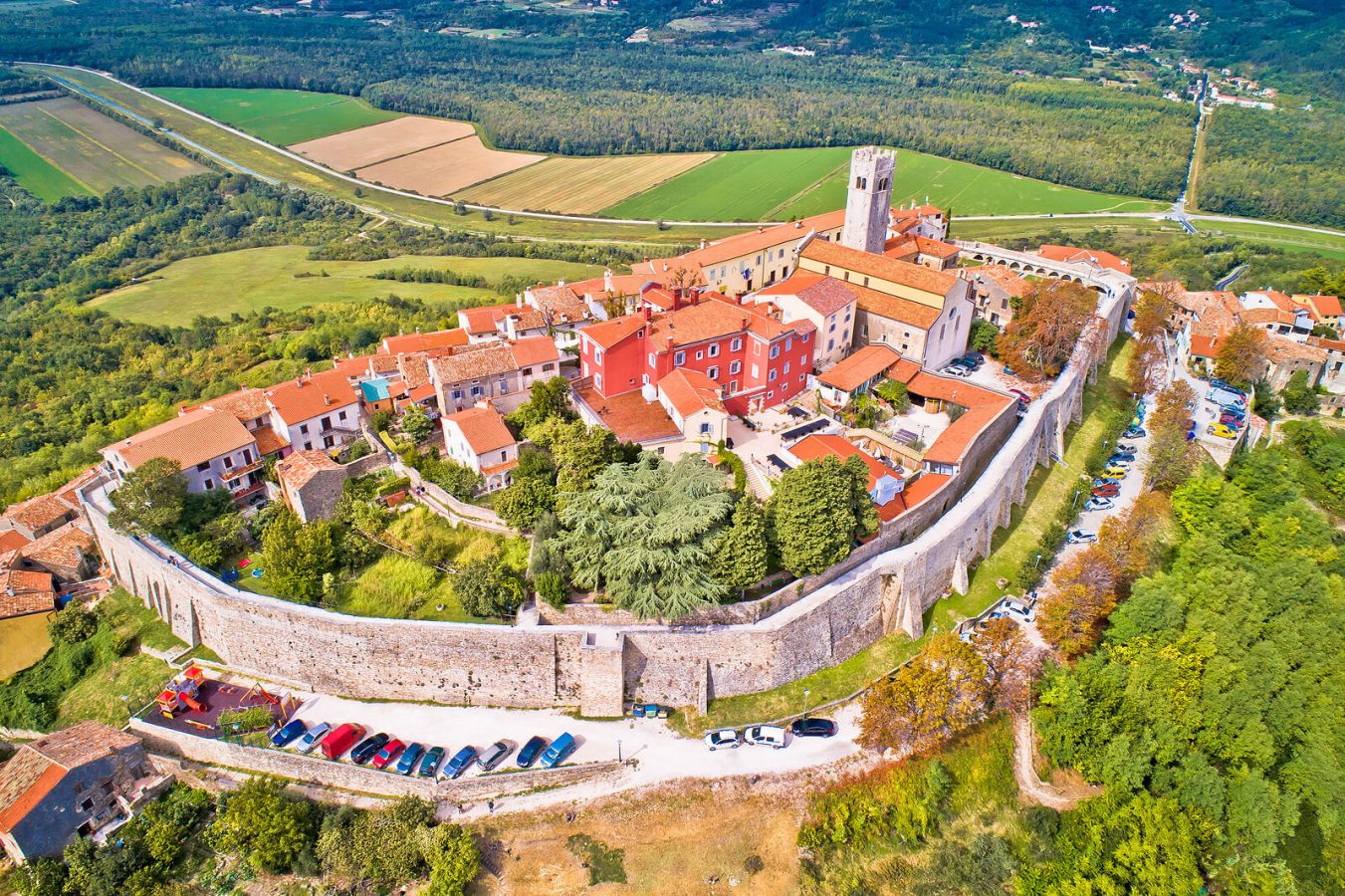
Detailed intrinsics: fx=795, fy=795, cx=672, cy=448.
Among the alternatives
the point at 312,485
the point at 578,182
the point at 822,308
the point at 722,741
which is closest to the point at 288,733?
the point at 312,485

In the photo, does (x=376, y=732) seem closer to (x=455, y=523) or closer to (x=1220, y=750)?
(x=455, y=523)

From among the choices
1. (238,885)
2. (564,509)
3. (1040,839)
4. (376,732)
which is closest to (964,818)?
(1040,839)

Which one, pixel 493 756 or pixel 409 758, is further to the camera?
pixel 493 756

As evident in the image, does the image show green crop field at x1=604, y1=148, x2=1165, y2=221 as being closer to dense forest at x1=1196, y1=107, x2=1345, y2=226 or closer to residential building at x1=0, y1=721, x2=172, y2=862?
dense forest at x1=1196, y1=107, x2=1345, y2=226

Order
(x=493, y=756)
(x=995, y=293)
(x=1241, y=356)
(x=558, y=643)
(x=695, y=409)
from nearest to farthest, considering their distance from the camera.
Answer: (x=493, y=756) → (x=558, y=643) → (x=695, y=409) → (x=1241, y=356) → (x=995, y=293)

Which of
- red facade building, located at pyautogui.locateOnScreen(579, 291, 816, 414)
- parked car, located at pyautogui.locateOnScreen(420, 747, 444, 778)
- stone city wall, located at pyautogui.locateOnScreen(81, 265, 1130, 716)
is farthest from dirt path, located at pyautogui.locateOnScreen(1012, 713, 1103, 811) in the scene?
parked car, located at pyautogui.locateOnScreen(420, 747, 444, 778)

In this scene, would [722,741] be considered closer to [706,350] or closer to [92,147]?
[706,350]
